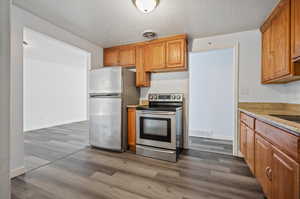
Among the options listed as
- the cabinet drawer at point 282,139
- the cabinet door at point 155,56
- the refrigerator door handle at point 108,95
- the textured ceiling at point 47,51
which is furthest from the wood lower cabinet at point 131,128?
the cabinet drawer at point 282,139

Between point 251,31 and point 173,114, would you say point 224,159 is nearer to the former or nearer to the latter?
point 173,114

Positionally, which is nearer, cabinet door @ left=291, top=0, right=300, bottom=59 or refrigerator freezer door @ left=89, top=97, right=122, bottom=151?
cabinet door @ left=291, top=0, right=300, bottom=59

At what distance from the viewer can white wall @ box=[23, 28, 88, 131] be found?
4.29m

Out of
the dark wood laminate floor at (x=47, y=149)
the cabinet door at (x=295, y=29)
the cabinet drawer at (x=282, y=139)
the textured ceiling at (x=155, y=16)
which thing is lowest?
the dark wood laminate floor at (x=47, y=149)

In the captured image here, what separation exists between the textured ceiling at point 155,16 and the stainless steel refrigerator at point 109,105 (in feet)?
2.59

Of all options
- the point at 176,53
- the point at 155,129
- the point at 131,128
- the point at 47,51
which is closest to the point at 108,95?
the point at 131,128

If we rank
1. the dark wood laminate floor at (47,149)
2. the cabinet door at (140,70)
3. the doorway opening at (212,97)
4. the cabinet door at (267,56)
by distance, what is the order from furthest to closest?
the doorway opening at (212,97)
the cabinet door at (140,70)
the dark wood laminate floor at (47,149)
the cabinet door at (267,56)

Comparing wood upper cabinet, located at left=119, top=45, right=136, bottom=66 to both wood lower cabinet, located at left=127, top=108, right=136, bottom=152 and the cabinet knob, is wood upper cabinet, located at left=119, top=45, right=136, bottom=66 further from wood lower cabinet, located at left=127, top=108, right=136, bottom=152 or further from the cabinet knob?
the cabinet knob

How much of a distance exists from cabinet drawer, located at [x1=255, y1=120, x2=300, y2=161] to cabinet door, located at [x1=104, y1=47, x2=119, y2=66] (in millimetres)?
2938

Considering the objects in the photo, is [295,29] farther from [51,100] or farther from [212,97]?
[51,100]

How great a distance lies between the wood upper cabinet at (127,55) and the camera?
309 centimetres

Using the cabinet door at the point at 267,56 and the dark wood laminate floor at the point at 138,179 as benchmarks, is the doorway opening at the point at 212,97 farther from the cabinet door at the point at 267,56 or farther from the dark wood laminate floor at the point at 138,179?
the dark wood laminate floor at the point at 138,179

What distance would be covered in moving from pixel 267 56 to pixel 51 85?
6.35 m
